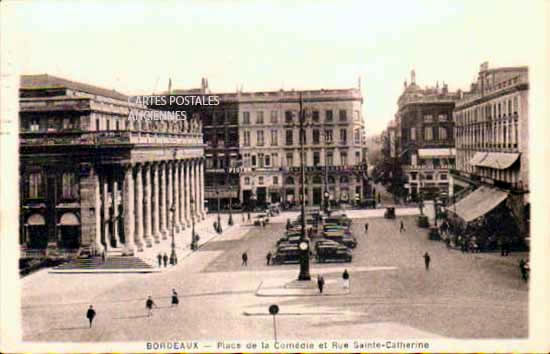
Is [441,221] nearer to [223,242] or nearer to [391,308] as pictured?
[223,242]

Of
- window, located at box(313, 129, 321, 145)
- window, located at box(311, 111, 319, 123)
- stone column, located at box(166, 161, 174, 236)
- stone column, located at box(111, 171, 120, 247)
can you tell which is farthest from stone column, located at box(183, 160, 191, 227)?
window, located at box(313, 129, 321, 145)

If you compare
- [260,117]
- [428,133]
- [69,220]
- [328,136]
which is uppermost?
[260,117]

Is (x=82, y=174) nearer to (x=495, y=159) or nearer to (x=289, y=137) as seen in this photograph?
(x=495, y=159)

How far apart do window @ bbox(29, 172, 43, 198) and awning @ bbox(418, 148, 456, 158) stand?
28.7m

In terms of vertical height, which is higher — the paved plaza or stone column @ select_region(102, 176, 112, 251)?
stone column @ select_region(102, 176, 112, 251)

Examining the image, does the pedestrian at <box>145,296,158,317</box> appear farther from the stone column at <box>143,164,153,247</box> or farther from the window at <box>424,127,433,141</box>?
the window at <box>424,127,433,141</box>

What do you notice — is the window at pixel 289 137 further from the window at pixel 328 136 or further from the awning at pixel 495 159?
the awning at pixel 495 159

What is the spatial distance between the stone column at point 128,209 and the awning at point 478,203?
789 inches

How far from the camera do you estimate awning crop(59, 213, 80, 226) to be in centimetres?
3991

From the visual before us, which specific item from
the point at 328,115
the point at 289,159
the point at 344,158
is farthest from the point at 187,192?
the point at 344,158

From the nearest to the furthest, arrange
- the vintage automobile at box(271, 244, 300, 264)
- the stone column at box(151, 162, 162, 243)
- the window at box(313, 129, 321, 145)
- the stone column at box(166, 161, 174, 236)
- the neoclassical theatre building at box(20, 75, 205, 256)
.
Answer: the vintage automobile at box(271, 244, 300, 264)
the neoclassical theatre building at box(20, 75, 205, 256)
the stone column at box(151, 162, 162, 243)
the stone column at box(166, 161, 174, 236)
the window at box(313, 129, 321, 145)

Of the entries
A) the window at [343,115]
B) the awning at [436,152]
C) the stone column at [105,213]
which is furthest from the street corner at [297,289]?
the window at [343,115]

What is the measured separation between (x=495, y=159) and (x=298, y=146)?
97.1ft

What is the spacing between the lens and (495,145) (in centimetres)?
4019
